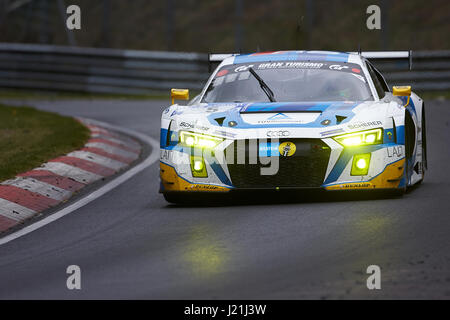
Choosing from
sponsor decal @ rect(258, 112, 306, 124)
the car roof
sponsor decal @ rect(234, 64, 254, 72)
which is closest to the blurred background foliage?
the car roof

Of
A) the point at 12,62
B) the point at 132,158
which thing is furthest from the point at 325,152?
the point at 12,62

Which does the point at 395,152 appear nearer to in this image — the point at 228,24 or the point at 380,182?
the point at 380,182

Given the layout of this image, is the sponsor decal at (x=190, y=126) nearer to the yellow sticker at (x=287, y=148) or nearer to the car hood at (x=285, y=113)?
the car hood at (x=285, y=113)

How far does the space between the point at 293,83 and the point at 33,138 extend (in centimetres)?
556

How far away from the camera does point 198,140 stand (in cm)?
938

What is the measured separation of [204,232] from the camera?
26.6ft

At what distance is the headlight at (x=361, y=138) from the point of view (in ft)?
29.8

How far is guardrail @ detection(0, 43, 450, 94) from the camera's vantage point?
80.9 feet

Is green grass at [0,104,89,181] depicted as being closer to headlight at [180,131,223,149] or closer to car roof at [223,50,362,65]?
headlight at [180,131,223,149]

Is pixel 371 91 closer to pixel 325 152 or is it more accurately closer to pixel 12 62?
pixel 325 152

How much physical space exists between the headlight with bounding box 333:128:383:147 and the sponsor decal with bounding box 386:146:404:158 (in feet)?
0.36

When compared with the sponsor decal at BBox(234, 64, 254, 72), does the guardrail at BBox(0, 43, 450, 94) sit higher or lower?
higher

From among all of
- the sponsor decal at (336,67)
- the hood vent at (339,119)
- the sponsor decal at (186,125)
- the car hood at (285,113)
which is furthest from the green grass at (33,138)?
the hood vent at (339,119)
